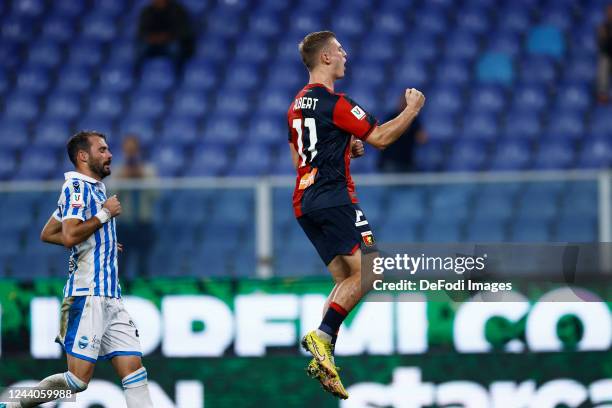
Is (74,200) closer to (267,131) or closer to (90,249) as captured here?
(90,249)

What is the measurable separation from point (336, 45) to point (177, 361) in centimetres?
298

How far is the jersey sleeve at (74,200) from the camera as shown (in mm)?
7008

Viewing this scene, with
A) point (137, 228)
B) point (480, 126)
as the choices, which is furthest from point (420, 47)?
point (137, 228)

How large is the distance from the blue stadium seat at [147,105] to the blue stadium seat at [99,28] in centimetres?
119

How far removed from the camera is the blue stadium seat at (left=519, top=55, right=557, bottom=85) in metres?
14.2

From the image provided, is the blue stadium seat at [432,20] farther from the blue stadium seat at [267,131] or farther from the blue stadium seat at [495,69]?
the blue stadium seat at [267,131]

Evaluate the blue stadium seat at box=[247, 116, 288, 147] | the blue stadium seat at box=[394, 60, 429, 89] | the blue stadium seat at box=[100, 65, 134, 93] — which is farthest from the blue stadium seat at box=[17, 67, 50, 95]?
the blue stadium seat at box=[394, 60, 429, 89]

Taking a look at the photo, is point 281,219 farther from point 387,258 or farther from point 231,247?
point 387,258

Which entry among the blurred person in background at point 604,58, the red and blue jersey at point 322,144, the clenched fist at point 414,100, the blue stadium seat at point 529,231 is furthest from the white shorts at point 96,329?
the blurred person in background at point 604,58

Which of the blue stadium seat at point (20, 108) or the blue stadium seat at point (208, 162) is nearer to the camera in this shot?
the blue stadium seat at point (208, 162)

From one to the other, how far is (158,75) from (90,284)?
24.6 feet

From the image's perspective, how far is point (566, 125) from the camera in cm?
1362

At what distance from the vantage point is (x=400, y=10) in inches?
591

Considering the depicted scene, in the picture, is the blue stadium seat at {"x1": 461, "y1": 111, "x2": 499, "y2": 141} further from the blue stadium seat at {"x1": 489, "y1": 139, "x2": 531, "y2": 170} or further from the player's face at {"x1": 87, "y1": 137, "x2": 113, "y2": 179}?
the player's face at {"x1": 87, "y1": 137, "x2": 113, "y2": 179}
